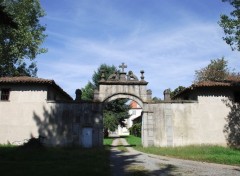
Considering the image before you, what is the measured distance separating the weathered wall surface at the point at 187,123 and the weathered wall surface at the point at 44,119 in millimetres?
4600

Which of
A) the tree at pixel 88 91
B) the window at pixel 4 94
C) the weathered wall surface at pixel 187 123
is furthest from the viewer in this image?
the tree at pixel 88 91

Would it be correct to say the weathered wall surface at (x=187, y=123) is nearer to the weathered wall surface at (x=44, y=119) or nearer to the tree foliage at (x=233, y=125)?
the tree foliage at (x=233, y=125)

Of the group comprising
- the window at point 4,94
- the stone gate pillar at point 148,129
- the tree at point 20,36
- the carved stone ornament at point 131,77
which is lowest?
the stone gate pillar at point 148,129

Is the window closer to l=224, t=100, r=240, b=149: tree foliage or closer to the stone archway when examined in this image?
the stone archway

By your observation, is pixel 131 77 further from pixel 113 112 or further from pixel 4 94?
pixel 113 112

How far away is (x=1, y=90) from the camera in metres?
24.8

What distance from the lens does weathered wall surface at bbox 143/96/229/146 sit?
24.2 m

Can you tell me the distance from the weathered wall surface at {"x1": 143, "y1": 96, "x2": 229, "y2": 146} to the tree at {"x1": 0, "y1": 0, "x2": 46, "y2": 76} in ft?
57.4

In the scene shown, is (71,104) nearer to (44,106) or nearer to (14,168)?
(44,106)

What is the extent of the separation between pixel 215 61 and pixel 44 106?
31516mm

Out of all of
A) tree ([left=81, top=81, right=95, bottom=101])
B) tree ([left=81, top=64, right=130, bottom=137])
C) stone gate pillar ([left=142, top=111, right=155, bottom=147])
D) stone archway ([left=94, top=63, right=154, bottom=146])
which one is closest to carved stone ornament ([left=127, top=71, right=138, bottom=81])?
stone archway ([left=94, top=63, right=154, bottom=146])

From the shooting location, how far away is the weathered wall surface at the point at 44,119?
78.8 ft

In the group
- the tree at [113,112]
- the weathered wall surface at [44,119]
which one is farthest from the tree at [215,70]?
the weathered wall surface at [44,119]

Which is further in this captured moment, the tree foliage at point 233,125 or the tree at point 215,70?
the tree at point 215,70
